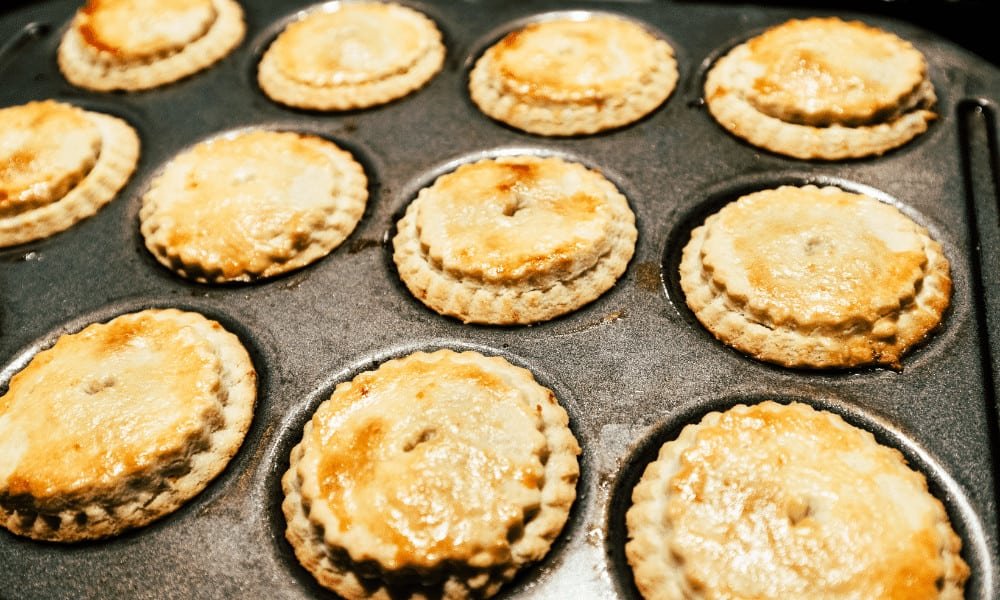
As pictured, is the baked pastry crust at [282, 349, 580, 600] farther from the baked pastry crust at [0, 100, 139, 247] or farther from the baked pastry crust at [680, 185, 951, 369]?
the baked pastry crust at [0, 100, 139, 247]

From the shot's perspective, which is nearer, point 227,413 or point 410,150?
point 227,413

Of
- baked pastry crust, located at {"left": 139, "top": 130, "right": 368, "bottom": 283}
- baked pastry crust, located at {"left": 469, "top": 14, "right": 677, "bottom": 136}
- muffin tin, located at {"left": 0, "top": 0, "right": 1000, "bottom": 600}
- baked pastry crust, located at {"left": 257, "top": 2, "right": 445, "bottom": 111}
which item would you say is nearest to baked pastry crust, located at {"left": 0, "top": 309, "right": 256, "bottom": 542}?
muffin tin, located at {"left": 0, "top": 0, "right": 1000, "bottom": 600}

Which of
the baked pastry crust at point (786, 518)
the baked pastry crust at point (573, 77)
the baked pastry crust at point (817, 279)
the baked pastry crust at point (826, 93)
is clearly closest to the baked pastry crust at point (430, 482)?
the baked pastry crust at point (786, 518)

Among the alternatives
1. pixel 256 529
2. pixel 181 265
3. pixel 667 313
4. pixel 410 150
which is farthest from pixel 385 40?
pixel 256 529

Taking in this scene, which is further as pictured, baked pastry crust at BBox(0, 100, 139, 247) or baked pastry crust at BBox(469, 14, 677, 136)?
baked pastry crust at BBox(469, 14, 677, 136)

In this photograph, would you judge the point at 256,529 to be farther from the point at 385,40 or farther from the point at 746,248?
the point at 385,40
